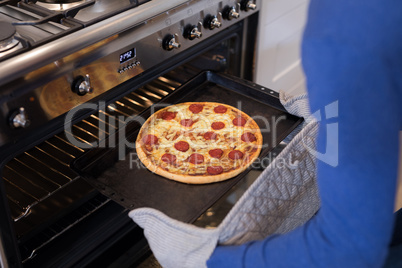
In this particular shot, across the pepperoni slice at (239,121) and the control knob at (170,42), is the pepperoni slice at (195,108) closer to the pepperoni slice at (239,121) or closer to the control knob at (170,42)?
the pepperoni slice at (239,121)

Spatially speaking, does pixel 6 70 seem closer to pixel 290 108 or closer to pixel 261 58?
pixel 290 108

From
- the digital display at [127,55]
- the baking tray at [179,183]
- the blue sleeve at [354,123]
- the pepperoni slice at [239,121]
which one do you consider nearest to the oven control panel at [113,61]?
the digital display at [127,55]

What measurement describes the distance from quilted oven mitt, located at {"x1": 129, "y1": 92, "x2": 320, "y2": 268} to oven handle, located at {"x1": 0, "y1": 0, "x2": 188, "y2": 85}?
0.42 meters

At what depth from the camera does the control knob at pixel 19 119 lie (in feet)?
3.69

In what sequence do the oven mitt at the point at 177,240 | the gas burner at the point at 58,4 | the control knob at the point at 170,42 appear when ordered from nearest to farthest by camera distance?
the oven mitt at the point at 177,240 → the gas burner at the point at 58,4 → the control knob at the point at 170,42

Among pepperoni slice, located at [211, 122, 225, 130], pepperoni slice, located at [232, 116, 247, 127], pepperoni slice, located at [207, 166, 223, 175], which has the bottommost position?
pepperoni slice, located at [211, 122, 225, 130]

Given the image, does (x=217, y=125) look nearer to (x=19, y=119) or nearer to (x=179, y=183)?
(x=179, y=183)

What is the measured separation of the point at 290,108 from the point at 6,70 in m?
0.87

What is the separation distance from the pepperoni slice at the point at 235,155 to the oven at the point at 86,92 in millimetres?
123

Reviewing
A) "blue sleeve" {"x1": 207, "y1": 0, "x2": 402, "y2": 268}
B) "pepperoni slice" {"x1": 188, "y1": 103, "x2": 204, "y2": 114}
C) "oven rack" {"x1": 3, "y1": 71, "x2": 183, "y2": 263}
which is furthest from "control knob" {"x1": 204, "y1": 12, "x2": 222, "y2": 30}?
"blue sleeve" {"x1": 207, "y1": 0, "x2": 402, "y2": 268}

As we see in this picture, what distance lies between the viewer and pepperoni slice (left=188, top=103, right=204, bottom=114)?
1623 millimetres

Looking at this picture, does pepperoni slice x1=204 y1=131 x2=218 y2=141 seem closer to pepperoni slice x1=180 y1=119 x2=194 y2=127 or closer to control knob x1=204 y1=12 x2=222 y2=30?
pepperoni slice x1=180 y1=119 x2=194 y2=127

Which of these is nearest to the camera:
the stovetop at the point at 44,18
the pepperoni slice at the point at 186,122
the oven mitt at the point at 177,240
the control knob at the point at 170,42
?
the oven mitt at the point at 177,240

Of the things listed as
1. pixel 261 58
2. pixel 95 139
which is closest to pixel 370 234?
pixel 95 139
